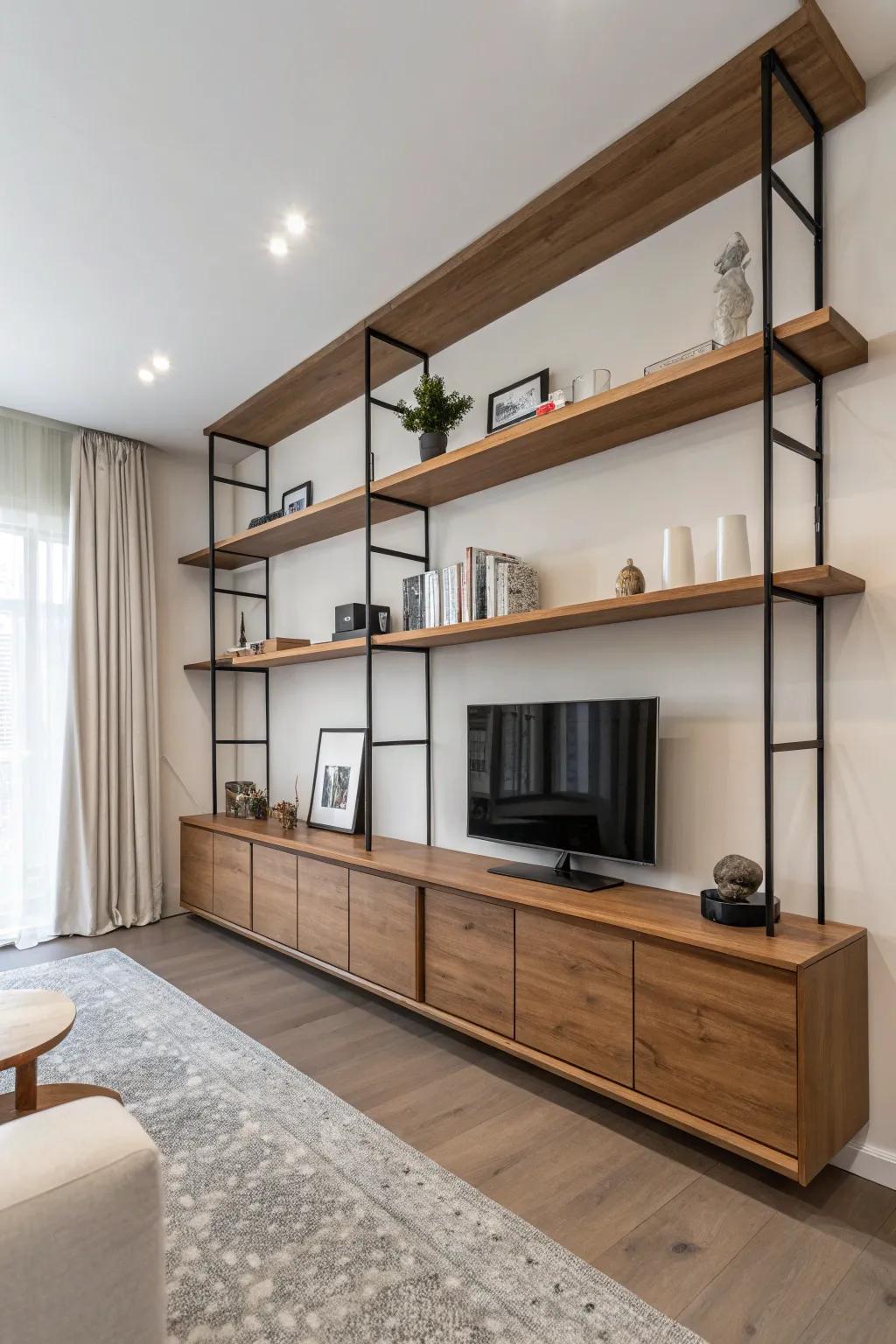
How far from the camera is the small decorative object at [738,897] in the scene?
2.01 m

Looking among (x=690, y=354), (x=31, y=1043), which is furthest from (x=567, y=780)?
(x=31, y=1043)

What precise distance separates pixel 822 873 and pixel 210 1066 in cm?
196

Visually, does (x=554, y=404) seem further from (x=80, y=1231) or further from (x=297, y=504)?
(x=80, y=1231)

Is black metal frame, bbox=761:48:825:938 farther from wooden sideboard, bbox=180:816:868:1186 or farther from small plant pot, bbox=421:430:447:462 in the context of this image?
small plant pot, bbox=421:430:447:462

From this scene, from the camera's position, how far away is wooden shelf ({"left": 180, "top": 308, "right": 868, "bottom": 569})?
1.98m

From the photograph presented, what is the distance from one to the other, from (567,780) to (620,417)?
45.6 inches

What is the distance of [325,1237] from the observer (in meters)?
1.73

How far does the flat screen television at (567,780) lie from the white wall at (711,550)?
0.43 feet

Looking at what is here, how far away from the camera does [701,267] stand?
96.3 inches

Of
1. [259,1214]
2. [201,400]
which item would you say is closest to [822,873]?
[259,1214]

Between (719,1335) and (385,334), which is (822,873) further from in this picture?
(385,334)

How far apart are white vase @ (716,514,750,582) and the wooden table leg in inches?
81.8

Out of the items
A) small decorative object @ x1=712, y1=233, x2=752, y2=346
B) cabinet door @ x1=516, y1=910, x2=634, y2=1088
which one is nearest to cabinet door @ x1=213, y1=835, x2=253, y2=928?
cabinet door @ x1=516, y1=910, x2=634, y2=1088

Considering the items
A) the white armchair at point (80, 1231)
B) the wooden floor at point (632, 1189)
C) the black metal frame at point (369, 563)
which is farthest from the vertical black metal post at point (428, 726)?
the white armchair at point (80, 1231)
